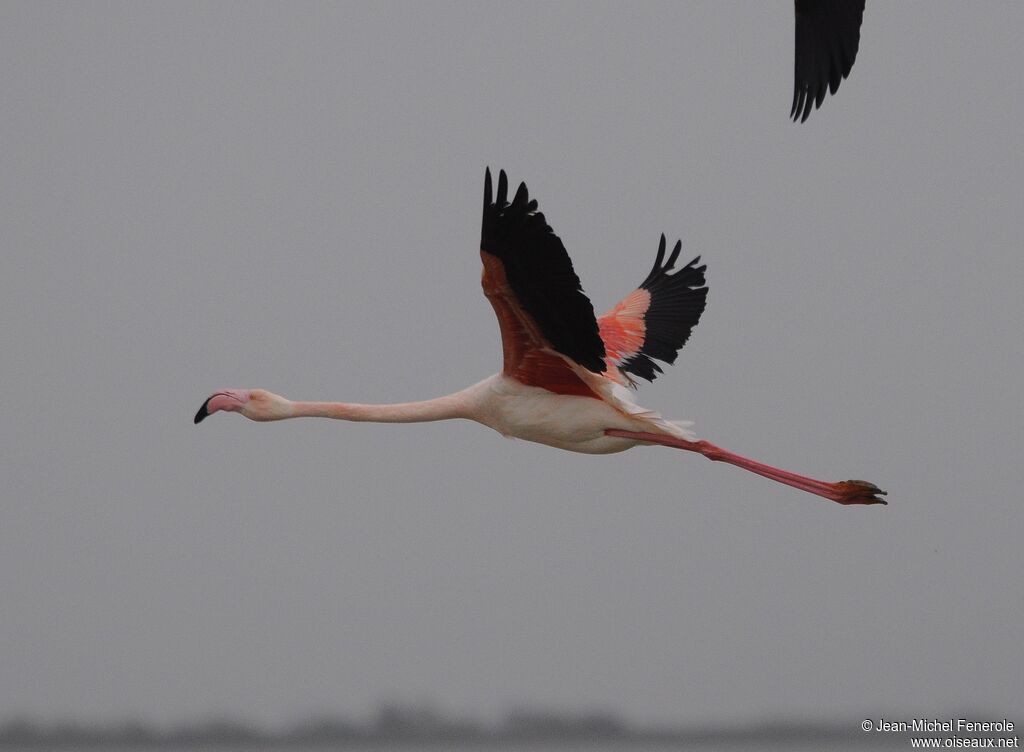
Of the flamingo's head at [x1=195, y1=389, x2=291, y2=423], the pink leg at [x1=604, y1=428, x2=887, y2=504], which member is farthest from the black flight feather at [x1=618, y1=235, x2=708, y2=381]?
the flamingo's head at [x1=195, y1=389, x2=291, y2=423]

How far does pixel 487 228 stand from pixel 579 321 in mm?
899

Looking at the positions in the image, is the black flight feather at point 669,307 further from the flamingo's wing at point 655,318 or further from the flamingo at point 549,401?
the flamingo at point 549,401

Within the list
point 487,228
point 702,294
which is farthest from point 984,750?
point 487,228

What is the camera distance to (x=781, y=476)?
9062 mm

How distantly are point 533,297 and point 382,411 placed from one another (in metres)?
1.74

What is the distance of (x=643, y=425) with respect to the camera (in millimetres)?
9148

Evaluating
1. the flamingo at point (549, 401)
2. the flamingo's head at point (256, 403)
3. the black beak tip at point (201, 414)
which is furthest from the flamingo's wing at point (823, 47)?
the black beak tip at point (201, 414)

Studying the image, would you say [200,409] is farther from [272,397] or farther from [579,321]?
[579,321]

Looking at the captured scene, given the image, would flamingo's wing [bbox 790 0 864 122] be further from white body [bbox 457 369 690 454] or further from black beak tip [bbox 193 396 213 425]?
black beak tip [bbox 193 396 213 425]

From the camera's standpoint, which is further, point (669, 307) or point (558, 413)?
point (669, 307)

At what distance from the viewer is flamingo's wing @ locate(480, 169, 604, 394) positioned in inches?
Answer: 292

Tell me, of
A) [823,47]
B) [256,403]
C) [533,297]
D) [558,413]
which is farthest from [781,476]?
[256,403]

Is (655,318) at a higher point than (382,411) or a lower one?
higher

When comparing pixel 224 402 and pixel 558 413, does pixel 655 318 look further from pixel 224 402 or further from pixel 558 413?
pixel 224 402
